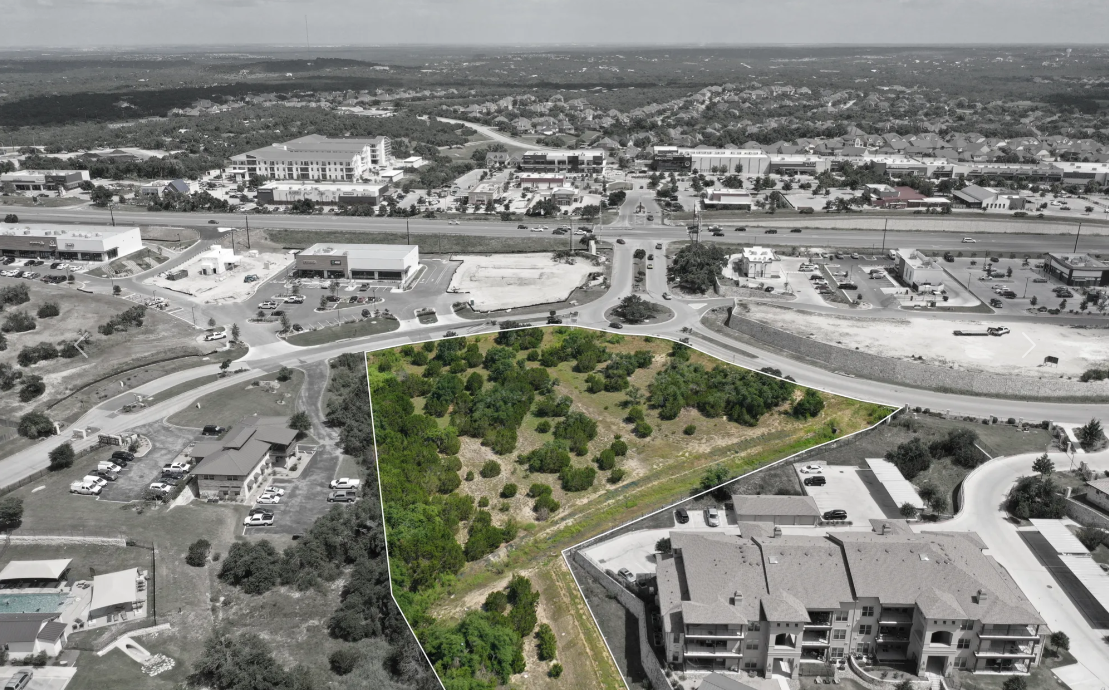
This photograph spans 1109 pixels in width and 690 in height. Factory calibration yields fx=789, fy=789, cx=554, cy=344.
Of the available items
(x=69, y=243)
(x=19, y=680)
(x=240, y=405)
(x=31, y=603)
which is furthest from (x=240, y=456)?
(x=69, y=243)

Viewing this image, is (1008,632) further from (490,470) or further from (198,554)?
(198,554)

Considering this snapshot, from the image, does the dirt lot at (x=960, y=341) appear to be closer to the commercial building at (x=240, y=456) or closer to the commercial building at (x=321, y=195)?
the commercial building at (x=240, y=456)

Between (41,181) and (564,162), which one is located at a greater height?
(564,162)

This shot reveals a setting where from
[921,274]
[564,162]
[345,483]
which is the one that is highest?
[564,162]

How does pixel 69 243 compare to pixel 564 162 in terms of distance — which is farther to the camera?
pixel 564 162

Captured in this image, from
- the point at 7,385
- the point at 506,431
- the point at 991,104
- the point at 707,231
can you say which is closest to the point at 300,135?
the point at 707,231

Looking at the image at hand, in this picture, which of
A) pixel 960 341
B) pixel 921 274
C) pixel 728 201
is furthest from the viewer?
pixel 728 201

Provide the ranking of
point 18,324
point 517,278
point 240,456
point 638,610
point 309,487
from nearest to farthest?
point 638,610
point 240,456
point 309,487
point 18,324
point 517,278
